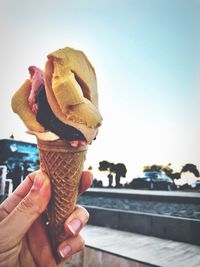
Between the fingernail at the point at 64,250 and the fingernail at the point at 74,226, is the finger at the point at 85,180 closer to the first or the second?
the fingernail at the point at 74,226

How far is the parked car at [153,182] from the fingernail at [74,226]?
16.3 m

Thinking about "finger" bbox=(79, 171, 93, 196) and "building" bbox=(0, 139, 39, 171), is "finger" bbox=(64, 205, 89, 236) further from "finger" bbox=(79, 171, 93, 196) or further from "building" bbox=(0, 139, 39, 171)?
"building" bbox=(0, 139, 39, 171)

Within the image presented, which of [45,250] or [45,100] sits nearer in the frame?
[45,100]

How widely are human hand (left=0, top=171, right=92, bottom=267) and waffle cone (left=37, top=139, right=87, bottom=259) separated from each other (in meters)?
0.04

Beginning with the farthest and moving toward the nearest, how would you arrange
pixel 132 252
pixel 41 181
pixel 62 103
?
pixel 132 252, pixel 41 181, pixel 62 103

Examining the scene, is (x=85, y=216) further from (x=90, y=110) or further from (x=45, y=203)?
(x=90, y=110)

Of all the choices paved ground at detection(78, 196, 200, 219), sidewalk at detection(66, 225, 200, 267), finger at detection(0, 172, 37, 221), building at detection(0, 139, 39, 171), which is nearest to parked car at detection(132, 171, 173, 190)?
building at detection(0, 139, 39, 171)

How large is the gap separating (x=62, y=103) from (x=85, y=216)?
0.69 m

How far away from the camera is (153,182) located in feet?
60.3

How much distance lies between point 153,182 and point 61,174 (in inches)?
711

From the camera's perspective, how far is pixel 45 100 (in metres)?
0.97

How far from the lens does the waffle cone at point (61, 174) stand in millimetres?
1062

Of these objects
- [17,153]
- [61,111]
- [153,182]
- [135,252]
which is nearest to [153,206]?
[135,252]

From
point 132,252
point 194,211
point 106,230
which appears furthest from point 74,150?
point 194,211
